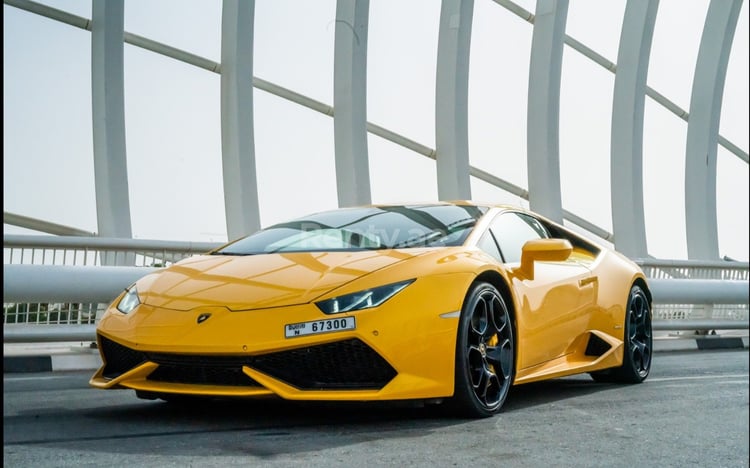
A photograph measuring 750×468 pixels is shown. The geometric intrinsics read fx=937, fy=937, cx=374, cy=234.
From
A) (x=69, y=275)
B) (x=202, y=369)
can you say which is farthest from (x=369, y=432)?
(x=69, y=275)

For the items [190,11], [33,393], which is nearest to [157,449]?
[33,393]

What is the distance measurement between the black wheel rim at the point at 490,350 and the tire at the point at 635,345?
1.72 metres

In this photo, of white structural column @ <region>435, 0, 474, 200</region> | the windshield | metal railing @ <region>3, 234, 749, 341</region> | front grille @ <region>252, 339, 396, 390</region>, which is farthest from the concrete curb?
white structural column @ <region>435, 0, 474, 200</region>

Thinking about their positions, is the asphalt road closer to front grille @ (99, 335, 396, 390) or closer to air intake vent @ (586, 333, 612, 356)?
front grille @ (99, 335, 396, 390)

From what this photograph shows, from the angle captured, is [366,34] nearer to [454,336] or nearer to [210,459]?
[454,336]

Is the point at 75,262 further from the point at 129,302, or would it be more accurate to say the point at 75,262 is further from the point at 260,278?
the point at 260,278

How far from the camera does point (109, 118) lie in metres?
9.71

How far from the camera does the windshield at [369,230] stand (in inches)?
188

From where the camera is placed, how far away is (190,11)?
36.7 ft

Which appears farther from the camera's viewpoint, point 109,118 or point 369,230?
point 109,118

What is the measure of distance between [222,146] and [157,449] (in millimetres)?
7925

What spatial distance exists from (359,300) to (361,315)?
0.29 feet

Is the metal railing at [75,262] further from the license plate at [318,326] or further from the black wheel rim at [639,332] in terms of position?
the black wheel rim at [639,332]

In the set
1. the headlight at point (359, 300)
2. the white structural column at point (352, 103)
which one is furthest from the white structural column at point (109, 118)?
→ the headlight at point (359, 300)
